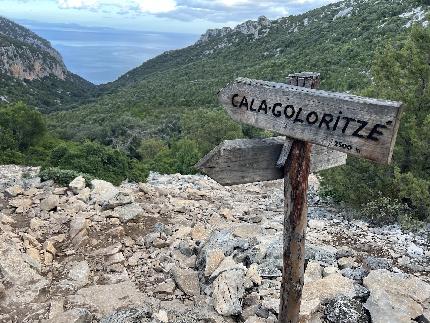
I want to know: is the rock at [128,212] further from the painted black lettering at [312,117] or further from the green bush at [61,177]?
the painted black lettering at [312,117]

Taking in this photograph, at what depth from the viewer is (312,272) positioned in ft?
17.9

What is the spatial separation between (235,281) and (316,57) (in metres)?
39.1

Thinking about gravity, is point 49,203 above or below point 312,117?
below

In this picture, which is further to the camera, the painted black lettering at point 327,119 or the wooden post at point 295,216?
the wooden post at point 295,216

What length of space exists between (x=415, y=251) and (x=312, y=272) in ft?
7.89

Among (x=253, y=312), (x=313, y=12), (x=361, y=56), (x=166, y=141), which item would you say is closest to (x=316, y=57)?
(x=361, y=56)

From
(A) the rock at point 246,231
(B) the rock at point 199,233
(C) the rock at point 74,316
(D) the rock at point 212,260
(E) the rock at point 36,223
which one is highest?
(A) the rock at point 246,231

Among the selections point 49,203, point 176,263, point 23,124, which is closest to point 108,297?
point 176,263

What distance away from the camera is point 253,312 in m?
4.86

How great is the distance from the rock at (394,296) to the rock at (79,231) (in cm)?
438

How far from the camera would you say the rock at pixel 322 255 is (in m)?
5.87

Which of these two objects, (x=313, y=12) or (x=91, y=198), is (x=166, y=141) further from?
(x=313, y=12)

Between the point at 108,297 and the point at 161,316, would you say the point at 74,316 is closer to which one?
the point at 108,297

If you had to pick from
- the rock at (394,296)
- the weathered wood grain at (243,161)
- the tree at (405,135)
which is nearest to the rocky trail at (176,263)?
the rock at (394,296)
